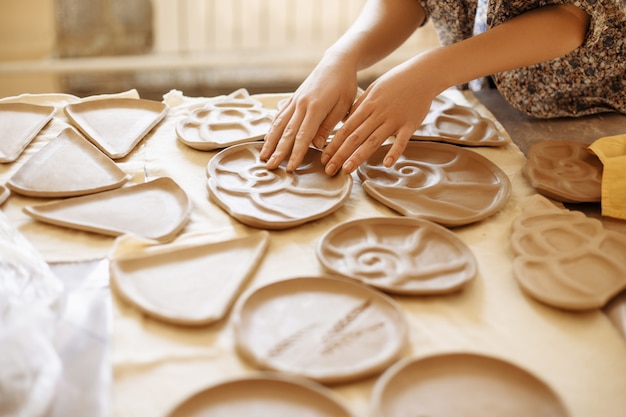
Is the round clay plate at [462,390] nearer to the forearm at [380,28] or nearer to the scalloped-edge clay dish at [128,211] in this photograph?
the scalloped-edge clay dish at [128,211]

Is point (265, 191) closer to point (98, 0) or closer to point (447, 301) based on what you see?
point (447, 301)

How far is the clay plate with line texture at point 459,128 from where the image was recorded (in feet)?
5.18

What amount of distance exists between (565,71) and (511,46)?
272 millimetres

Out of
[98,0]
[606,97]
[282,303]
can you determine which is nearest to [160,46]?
[98,0]

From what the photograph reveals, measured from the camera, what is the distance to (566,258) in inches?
44.6

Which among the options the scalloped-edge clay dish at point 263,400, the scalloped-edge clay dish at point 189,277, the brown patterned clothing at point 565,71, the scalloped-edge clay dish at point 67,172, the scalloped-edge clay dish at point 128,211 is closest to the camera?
the scalloped-edge clay dish at point 263,400

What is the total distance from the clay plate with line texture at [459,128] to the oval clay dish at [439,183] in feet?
0.21

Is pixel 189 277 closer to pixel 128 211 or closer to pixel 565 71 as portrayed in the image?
pixel 128 211

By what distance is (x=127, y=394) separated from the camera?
2.85 feet

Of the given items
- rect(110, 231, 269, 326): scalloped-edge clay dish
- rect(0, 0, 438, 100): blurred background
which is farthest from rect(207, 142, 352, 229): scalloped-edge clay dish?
rect(0, 0, 438, 100): blurred background

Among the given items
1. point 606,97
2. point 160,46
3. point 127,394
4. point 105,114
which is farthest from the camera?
point 160,46

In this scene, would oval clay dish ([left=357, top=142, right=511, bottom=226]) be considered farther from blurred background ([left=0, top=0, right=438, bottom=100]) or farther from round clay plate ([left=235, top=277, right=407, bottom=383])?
blurred background ([left=0, top=0, right=438, bottom=100])

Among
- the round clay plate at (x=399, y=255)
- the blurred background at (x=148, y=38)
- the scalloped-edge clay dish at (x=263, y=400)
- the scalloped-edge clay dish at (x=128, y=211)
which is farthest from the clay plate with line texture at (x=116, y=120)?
the blurred background at (x=148, y=38)

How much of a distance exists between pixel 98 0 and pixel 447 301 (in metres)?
2.33
